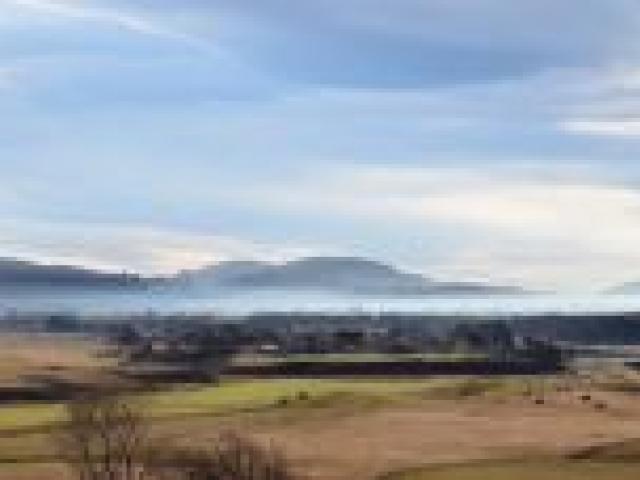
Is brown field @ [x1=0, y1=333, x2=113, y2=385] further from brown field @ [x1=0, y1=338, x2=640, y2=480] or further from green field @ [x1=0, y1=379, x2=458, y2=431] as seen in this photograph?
brown field @ [x1=0, y1=338, x2=640, y2=480]

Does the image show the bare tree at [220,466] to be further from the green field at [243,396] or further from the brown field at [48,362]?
the brown field at [48,362]

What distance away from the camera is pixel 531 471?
186ft

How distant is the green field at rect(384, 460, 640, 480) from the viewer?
179 ft

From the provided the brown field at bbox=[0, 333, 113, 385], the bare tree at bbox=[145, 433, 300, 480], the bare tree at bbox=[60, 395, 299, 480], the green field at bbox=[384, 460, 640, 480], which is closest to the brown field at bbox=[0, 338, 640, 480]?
the green field at bbox=[384, 460, 640, 480]

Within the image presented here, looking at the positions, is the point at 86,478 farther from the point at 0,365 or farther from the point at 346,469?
the point at 0,365

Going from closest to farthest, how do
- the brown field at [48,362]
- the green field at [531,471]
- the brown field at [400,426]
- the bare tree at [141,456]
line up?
the bare tree at [141,456]
the green field at [531,471]
the brown field at [400,426]
the brown field at [48,362]

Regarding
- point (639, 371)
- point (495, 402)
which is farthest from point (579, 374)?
point (495, 402)

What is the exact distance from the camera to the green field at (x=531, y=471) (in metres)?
54.6

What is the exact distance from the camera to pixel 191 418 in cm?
7969

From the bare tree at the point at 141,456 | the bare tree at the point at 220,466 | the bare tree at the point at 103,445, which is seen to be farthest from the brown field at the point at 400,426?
the bare tree at the point at 220,466

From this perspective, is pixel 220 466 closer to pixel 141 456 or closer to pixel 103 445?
pixel 103 445

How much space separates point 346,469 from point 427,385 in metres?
50.2

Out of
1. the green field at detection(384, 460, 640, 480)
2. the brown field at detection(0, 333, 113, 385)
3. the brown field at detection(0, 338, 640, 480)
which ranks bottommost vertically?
the green field at detection(384, 460, 640, 480)

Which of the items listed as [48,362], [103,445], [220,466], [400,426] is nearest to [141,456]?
[103,445]
